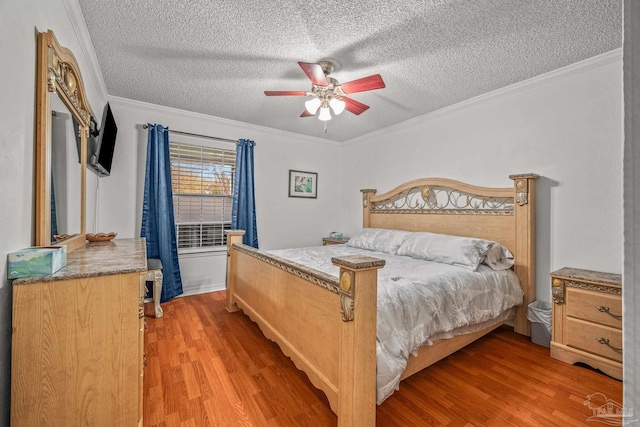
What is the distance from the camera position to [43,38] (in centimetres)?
139

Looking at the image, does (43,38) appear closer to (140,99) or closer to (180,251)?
(140,99)

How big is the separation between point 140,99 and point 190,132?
64cm

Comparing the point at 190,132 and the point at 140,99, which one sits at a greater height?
the point at 140,99

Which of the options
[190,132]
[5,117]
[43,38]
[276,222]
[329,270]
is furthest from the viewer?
[276,222]

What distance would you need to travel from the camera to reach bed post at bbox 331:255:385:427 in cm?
136

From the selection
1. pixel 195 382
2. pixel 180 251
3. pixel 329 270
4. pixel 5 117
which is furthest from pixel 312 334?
pixel 180 251

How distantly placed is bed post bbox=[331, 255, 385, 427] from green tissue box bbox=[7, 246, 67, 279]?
4.06 feet

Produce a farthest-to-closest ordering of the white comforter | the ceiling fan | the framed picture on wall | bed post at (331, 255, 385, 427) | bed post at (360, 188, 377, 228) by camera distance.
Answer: the framed picture on wall → bed post at (360, 188, 377, 228) → the ceiling fan → the white comforter → bed post at (331, 255, 385, 427)

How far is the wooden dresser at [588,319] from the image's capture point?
6.67 feet

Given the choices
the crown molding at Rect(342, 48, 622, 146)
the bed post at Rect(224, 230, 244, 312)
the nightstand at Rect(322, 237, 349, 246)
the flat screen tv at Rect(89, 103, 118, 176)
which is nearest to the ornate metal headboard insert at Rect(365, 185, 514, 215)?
the nightstand at Rect(322, 237, 349, 246)

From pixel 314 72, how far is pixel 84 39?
1.73 m

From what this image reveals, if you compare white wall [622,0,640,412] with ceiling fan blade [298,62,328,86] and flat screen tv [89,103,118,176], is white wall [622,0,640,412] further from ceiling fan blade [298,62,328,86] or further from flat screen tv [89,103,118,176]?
flat screen tv [89,103,118,176]

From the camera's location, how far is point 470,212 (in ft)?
10.4

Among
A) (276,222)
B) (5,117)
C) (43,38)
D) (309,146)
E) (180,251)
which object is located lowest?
(180,251)
